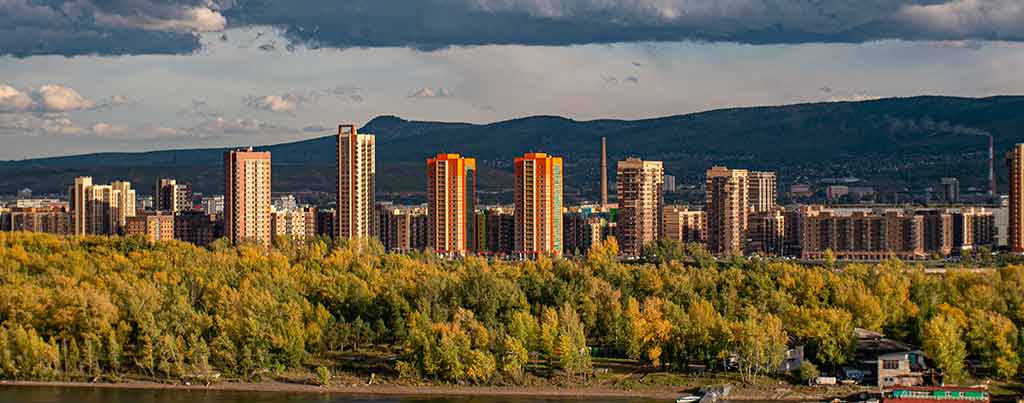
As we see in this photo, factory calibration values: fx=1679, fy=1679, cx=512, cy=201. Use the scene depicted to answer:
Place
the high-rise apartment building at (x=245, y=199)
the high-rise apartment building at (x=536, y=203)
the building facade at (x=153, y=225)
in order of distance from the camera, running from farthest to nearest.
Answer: the building facade at (x=153, y=225), the high-rise apartment building at (x=245, y=199), the high-rise apartment building at (x=536, y=203)

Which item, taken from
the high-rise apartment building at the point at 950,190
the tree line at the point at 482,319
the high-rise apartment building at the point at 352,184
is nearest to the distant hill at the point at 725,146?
the high-rise apartment building at the point at 950,190

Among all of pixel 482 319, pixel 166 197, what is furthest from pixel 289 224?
pixel 482 319

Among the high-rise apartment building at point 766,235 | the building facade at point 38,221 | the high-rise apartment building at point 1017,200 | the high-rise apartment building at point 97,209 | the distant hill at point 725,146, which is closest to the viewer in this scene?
the high-rise apartment building at point 1017,200

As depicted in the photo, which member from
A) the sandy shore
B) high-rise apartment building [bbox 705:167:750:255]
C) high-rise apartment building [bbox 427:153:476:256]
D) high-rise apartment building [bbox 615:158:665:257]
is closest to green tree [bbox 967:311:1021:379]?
the sandy shore

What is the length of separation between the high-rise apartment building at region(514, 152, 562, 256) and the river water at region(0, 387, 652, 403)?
2481cm

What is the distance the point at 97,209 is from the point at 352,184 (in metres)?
14.0

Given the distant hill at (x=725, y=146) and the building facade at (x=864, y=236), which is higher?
the distant hill at (x=725, y=146)

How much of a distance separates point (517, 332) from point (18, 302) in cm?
883

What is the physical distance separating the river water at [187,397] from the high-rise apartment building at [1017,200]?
97.6 feet

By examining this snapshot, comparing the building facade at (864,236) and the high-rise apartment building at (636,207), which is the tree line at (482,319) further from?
the building facade at (864,236)

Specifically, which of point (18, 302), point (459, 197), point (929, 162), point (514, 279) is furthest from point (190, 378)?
point (929, 162)

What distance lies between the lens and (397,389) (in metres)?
26.0

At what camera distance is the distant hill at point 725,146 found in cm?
10725

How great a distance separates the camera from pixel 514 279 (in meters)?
32.4
